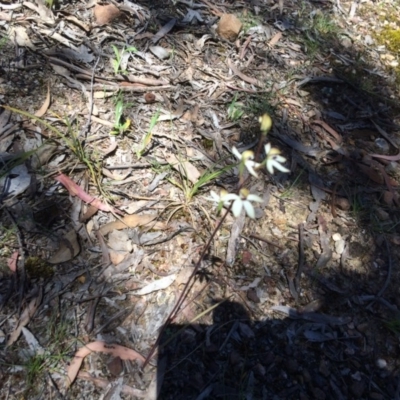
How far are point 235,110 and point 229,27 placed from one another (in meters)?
0.75

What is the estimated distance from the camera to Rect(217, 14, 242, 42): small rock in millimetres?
3080

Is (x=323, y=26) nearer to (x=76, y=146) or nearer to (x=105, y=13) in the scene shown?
(x=105, y=13)

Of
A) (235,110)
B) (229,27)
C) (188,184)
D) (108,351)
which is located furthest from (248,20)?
(108,351)

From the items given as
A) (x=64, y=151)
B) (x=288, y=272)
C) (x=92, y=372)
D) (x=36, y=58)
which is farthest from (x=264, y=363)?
(x=36, y=58)

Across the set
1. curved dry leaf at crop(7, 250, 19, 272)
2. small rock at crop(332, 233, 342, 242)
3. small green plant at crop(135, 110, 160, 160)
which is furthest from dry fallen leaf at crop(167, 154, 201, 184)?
curved dry leaf at crop(7, 250, 19, 272)

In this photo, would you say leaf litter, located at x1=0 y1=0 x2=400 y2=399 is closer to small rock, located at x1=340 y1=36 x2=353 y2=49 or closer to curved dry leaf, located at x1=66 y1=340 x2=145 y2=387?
curved dry leaf, located at x1=66 y1=340 x2=145 y2=387

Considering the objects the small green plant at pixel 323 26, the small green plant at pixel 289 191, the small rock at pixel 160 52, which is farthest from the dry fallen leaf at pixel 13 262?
the small green plant at pixel 323 26

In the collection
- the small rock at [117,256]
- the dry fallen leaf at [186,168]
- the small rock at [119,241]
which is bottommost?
the small rock at [117,256]

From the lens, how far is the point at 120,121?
99.0 inches

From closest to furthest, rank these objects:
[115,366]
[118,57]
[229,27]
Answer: [115,366]
[118,57]
[229,27]

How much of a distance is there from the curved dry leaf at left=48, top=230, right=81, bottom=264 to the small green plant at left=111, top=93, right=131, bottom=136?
0.67 metres

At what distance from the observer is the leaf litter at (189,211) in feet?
6.22

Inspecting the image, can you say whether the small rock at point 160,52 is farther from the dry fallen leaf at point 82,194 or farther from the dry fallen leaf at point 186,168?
the dry fallen leaf at point 82,194

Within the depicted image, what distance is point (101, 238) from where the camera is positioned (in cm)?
214
